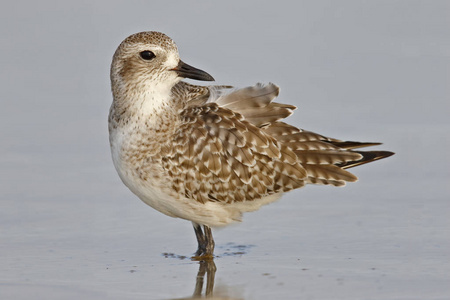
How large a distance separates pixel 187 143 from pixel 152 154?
366 millimetres

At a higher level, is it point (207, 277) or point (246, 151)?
point (246, 151)

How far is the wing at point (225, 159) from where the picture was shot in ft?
33.9

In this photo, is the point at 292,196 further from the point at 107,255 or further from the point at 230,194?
the point at 107,255

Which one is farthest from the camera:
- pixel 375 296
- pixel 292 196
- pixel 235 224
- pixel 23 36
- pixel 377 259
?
pixel 23 36

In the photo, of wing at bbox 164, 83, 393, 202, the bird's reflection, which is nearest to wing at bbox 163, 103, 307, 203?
wing at bbox 164, 83, 393, 202

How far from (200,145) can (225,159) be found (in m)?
0.30

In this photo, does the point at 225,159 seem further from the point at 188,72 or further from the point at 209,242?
the point at 188,72

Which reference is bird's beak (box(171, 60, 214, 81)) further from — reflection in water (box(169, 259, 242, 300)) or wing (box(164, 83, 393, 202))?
reflection in water (box(169, 259, 242, 300))

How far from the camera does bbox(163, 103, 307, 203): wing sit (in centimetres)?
1033

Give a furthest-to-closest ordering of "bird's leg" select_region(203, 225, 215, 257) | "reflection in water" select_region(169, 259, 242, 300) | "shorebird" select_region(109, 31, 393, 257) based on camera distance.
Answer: "bird's leg" select_region(203, 225, 215, 257) → "shorebird" select_region(109, 31, 393, 257) → "reflection in water" select_region(169, 259, 242, 300)

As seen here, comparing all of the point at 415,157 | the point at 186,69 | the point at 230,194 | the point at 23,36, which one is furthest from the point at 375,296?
the point at 23,36

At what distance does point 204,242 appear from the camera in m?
10.5

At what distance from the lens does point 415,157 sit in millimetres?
12719

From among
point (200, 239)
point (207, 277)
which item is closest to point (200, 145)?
point (200, 239)
